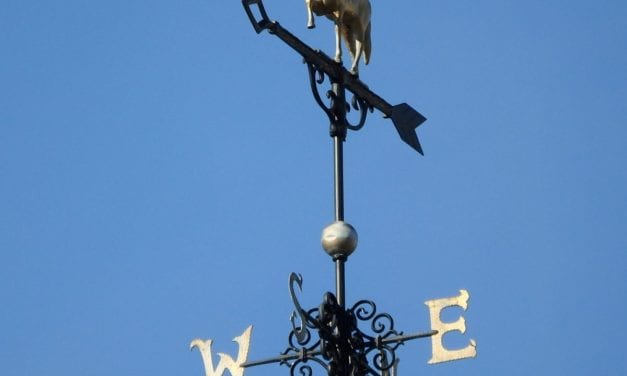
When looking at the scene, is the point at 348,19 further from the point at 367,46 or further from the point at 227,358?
the point at 227,358

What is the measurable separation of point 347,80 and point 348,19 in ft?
1.13

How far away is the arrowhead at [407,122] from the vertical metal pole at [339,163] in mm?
593

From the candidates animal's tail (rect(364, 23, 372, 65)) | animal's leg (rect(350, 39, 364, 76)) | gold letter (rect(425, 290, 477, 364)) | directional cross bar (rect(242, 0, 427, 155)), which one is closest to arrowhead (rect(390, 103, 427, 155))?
directional cross bar (rect(242, 0, 427, 155))

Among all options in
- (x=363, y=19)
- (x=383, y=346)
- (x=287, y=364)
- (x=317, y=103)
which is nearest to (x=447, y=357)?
(x=383, y=346)

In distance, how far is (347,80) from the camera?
4469 millimetres

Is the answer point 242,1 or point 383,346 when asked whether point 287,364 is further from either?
point 242,1

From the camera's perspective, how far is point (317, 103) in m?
4.28

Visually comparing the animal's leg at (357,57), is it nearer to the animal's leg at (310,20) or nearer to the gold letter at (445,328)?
the animal's leg at (310,20)

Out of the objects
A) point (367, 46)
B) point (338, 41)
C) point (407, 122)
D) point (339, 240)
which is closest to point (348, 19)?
point (338, 41)

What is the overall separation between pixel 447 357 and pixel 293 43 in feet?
4.43

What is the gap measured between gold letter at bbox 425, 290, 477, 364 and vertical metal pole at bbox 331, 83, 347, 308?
513mm

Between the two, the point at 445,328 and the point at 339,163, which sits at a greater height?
the point at 339,163

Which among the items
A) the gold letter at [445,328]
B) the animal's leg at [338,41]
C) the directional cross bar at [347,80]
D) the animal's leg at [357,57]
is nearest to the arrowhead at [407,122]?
the directional cross bar at [347,80]

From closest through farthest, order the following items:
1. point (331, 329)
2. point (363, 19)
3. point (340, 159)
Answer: point (331, 329)
point (340, 159)
point (363, 19)
